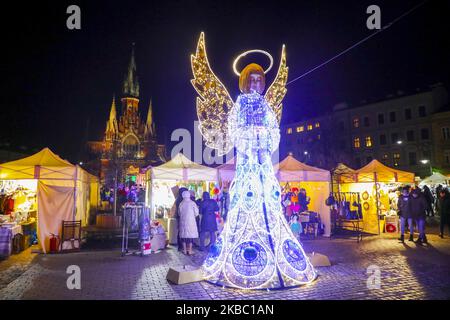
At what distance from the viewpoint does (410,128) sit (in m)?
37.8

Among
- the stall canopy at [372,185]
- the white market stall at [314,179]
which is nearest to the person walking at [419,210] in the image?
the stall canopy at [372,185]

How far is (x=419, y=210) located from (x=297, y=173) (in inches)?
181

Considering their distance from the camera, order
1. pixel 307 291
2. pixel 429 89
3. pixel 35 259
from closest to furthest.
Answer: pixel 307 291
pixel 35 259
pixel 429 89

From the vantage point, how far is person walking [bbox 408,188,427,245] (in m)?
10.7

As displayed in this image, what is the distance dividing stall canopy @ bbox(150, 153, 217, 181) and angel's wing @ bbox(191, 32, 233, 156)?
5529mm

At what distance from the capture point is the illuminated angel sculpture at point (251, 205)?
5.98 m

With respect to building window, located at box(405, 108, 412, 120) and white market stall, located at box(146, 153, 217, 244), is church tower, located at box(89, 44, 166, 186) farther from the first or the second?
white market stall, located at box(146, 153, 217, 244)

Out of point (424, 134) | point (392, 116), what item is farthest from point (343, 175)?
point (392, 116)

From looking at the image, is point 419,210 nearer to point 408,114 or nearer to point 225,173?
point 225,173

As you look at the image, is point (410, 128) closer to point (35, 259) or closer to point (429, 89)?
point (429, 89)

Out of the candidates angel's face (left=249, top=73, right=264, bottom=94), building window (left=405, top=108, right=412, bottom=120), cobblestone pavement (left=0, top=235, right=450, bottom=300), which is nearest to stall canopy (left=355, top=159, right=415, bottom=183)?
cobblestone pavement (left=0, top=235, right=450, bottom=300)

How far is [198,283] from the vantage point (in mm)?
6133
